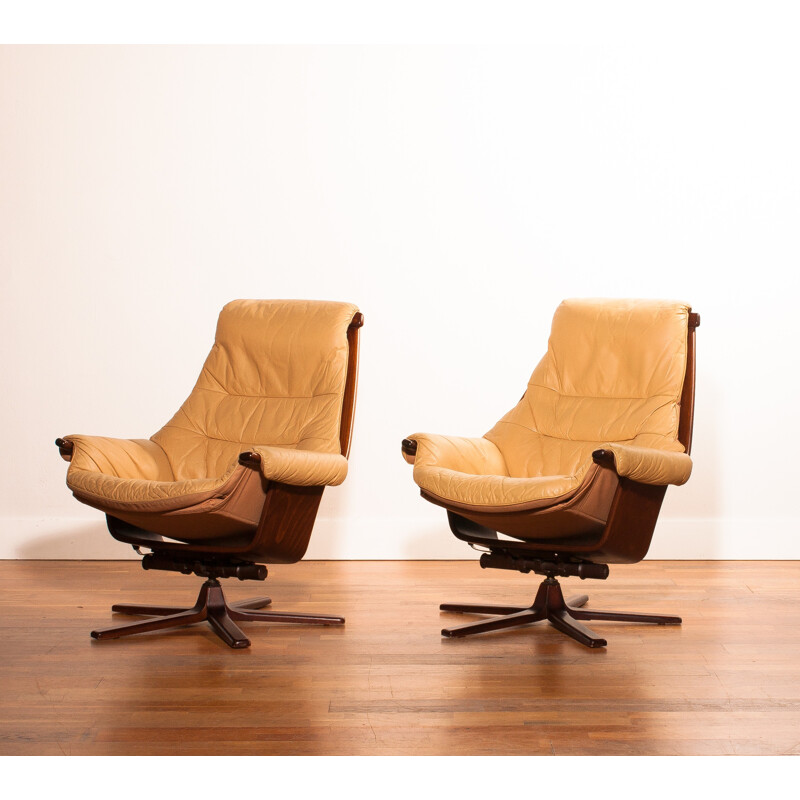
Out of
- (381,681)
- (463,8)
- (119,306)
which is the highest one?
(463,8)

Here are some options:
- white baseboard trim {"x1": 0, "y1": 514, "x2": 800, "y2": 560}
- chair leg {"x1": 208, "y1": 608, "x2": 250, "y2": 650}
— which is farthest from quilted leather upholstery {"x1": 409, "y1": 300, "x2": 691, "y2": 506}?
white baseboard trim {"x1": 0, "y1": 514, "x2": 800, "y2": 560}

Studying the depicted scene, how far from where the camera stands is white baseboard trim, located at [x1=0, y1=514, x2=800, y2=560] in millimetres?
4281

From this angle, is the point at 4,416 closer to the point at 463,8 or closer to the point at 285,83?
the point at 285,83

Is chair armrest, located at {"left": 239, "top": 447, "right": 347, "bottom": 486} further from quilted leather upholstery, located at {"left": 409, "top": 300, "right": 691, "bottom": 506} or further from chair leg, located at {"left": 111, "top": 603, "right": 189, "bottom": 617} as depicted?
chair leg, located at {"left": 111, "top": 603, "right": 189, "bottom": 617}

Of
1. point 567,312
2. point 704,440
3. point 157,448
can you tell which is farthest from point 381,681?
point 704,440

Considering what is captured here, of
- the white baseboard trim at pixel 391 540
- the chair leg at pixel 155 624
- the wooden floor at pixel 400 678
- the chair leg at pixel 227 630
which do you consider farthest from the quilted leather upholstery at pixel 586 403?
the white baseboard trim at pixel 391 540

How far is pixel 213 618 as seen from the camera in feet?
9.89

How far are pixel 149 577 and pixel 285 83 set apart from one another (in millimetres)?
2137

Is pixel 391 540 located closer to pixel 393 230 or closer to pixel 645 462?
pixel 393 230

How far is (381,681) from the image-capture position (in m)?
2.54

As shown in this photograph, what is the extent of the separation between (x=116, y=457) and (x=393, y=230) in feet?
5.59

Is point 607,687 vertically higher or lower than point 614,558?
lower

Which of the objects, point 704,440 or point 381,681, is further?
point 704,440

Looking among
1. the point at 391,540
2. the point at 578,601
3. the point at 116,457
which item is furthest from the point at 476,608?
the point at 116,457
